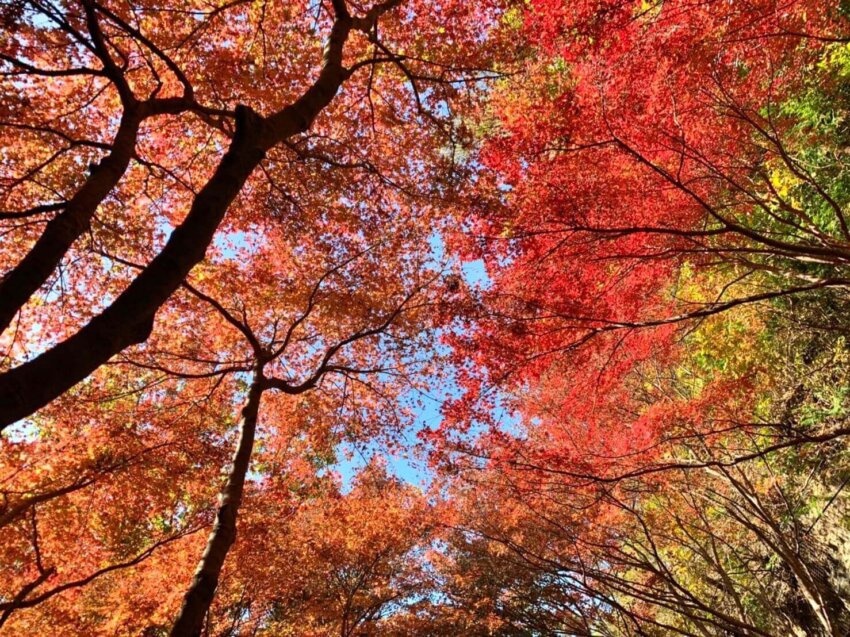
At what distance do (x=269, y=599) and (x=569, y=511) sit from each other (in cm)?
774

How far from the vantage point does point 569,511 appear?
35.6ft

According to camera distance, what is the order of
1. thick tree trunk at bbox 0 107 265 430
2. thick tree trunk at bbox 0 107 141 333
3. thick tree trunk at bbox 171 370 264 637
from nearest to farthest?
thick tree trunk at bbox 0 107 265 430, thick tree trunk at bbox 0 107 141 333, thick tree trunk at bbox 171 370 264 637

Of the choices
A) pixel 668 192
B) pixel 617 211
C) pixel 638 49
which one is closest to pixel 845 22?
pixel 668 192

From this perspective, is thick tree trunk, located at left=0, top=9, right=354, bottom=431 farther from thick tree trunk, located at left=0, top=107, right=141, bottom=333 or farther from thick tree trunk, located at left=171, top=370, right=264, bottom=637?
thick tree trunk, located at left=171, top=370, right=264, bottom=637

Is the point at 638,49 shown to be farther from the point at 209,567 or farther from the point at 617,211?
the point at 209,567

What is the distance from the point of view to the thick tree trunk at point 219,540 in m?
4.69

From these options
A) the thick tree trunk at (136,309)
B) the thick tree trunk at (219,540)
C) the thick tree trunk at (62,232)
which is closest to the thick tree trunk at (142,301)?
the thick tree trunk at (136,309)

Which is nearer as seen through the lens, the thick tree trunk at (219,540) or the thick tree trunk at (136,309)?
the thick tree trunk at (136,309)

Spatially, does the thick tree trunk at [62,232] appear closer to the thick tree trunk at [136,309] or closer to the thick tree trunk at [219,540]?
the thick tree trunk at [136,309]

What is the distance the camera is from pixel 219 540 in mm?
5359

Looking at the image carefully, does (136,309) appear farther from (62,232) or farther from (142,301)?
(62,232)

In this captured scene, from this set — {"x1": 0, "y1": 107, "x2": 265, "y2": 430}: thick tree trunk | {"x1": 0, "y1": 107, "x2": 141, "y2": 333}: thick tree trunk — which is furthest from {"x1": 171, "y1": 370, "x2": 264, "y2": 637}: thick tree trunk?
{"x1": 0, "y1": 107, "x2": 141, "y2": 333}: thick tree trunk

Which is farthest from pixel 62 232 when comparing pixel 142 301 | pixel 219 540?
pixel 219 540

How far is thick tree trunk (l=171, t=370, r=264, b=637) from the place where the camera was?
15.4 ft
